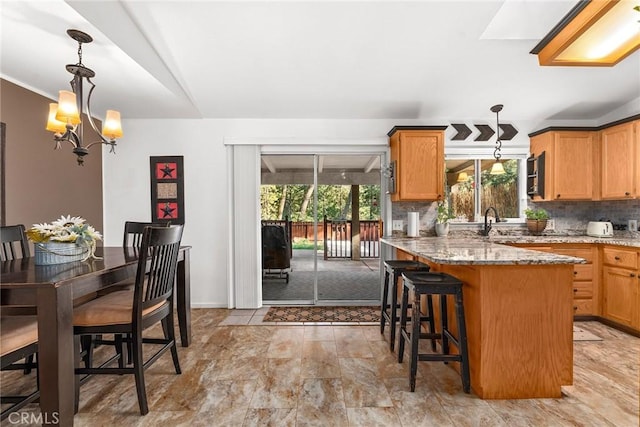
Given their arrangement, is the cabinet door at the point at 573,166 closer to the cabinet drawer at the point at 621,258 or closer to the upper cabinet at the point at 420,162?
the cabinet drawer at the point at 621,258

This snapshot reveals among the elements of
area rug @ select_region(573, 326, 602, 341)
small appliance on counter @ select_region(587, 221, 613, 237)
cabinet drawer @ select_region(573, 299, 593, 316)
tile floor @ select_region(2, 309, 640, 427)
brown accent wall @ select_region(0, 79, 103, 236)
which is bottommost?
area rug @ select_region(573, 326, 602, 341)

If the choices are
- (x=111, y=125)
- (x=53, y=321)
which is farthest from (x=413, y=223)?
(x=53, y=321)

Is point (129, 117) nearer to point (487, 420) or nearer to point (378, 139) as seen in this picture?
point (378, 139)

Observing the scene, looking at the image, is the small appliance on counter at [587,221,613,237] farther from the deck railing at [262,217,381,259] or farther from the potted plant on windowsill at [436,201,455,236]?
the deck railing at [262,217,381,259]

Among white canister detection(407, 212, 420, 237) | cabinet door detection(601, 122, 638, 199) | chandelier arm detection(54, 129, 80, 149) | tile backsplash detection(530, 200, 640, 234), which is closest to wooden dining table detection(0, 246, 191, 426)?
chandelier arm detection(54, 129, 80, 149)

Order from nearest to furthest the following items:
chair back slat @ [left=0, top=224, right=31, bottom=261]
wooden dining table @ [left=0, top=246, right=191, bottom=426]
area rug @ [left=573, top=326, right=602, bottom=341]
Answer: wooden dining table @ [left=0, top=246, right=191, bottom=426] < chair back slat @ [left=0, top=224, right=31, bottom=261] < area rug @ [left=573, top=326, right=602, bottom=341]

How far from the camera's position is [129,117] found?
3738mm

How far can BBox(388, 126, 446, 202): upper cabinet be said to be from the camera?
3.48 meters

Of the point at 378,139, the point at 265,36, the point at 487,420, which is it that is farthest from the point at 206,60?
the point at 487,420

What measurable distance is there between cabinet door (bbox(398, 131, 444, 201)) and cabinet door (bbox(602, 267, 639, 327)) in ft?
6.24

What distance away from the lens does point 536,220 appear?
3.69 meters

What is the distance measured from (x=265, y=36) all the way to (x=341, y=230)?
8.16 ft

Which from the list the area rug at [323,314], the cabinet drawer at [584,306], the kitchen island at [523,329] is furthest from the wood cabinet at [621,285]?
the area rug at [323,314]

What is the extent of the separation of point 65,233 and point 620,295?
490 cm
